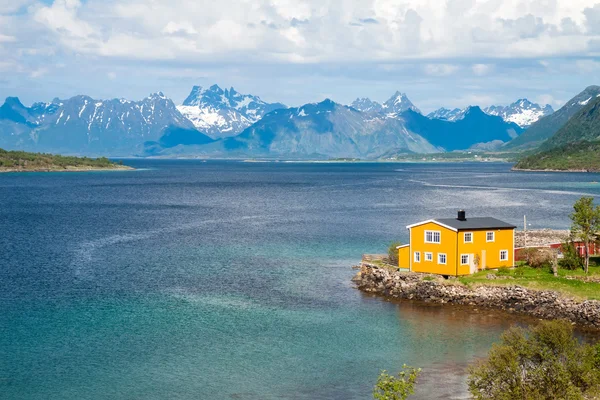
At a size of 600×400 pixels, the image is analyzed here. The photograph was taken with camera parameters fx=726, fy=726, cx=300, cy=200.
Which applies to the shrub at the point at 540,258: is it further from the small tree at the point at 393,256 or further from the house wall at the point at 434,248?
the small tree at the point at 393,256

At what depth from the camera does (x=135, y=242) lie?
8225 cm

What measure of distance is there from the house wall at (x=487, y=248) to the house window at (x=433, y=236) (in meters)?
1.60

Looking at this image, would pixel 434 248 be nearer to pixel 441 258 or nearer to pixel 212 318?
pixel 441 258

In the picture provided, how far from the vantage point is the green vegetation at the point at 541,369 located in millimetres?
26734

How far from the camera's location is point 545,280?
4947 centimetres

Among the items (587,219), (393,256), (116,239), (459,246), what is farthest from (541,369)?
(116,239)

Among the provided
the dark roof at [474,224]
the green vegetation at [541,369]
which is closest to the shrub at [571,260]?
the dark roof at [474,224]

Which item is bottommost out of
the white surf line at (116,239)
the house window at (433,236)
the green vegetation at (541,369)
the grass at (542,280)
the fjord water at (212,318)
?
the fjord water at (212,318)

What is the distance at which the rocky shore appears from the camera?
44.8 m

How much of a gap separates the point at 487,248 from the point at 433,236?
13.9ft

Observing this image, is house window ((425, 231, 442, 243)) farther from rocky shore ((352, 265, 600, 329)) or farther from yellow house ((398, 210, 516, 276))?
rocky shore ((352, 265, 600, 329))

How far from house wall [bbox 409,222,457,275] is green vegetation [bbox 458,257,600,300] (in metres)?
1.62

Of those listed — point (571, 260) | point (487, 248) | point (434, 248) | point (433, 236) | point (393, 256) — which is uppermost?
point (433, 236)

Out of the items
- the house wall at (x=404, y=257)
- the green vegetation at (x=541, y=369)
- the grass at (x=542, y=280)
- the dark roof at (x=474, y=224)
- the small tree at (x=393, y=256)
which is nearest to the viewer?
the green vegetation at (x=541, y=369)
